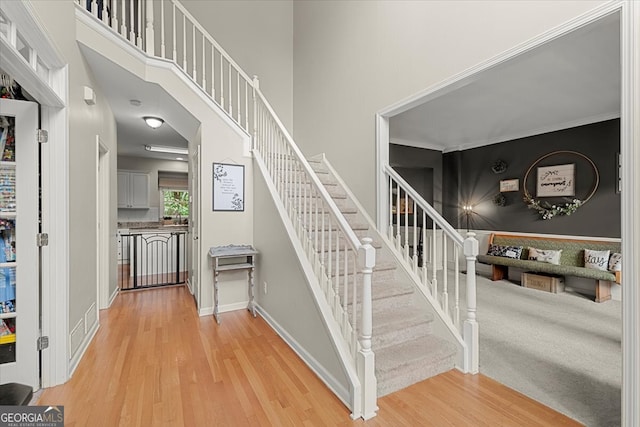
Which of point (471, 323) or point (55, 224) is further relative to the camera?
point (471, 323)

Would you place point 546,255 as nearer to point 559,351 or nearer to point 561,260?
point 561,260

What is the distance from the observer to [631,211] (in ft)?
4.87

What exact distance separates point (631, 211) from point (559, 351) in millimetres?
1831

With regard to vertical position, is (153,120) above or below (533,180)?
above

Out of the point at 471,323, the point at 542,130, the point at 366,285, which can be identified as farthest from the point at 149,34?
the point at 542,130

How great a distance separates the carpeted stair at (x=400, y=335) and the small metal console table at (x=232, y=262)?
158cm

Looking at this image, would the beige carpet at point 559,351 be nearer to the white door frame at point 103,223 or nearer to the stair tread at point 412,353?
the stair tread at point 412,353

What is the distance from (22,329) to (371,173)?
3317 millimetres

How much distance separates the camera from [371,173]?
3439 millimetres

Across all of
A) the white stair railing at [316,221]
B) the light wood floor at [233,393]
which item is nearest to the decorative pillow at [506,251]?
the light wood floor at [233,393]

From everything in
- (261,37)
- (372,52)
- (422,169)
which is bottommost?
(422,169)

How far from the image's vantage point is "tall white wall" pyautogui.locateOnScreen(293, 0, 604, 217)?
7.12 feet

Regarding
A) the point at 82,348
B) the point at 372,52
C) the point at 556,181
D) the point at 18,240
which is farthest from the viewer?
the point at 556,181

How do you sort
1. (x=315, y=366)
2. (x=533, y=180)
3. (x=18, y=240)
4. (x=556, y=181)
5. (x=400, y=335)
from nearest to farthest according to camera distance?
(x=18, y=240) < (x=315, y=366) < (x=400, y=335) < (x=556, y=181) < (x=533, y=180)
